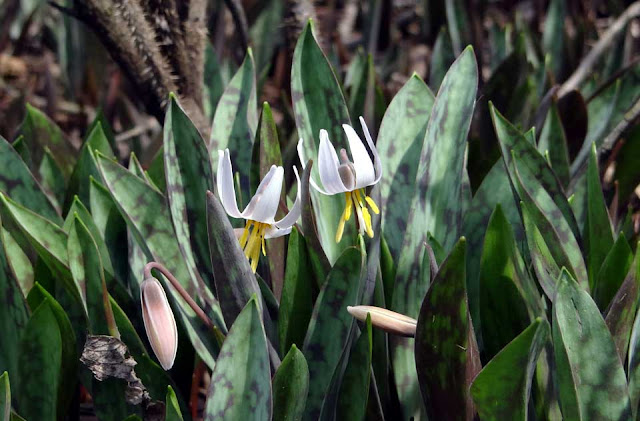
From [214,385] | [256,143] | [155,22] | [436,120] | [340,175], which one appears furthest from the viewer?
[155,22]

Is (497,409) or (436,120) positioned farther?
(436,120)

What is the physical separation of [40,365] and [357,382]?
414 mm

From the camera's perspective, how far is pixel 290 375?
961mm

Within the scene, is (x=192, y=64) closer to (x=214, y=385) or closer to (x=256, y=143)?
(x=256, y=143)

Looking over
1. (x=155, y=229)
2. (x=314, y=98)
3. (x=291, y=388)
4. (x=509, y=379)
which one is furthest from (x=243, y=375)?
(x=314, y=98)

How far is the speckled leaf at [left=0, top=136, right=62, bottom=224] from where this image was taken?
1375 millimetres

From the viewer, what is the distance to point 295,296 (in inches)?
42.9

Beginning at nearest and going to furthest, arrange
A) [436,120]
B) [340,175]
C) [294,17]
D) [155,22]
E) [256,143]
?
[340,175] < [436,120] < [256,143] < [155,22] < [294,17]

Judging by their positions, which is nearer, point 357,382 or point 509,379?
point 509,379

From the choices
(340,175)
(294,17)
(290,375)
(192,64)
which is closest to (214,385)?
(290,375)

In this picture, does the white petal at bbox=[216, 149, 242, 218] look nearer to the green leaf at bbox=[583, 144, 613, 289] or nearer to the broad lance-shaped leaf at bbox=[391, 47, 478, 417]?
the broad lance-shaped leaf at bbox=[391, 47, 478, 417]

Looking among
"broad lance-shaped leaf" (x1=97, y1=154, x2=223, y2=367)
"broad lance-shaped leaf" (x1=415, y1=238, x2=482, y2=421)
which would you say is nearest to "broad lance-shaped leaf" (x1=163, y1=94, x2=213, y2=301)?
"broad lance-shaped leaf" (x1=97, y1=154, x2=223, y2=367)

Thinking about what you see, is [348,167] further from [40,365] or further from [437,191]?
[40,365]

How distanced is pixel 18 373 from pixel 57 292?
0.18 metres
